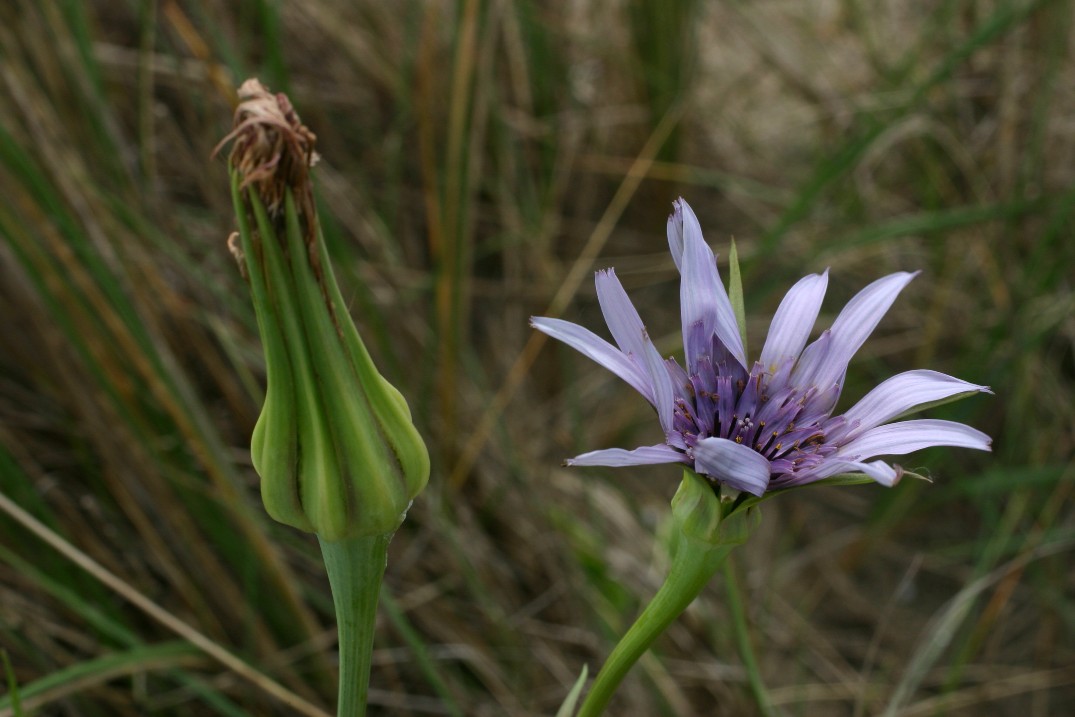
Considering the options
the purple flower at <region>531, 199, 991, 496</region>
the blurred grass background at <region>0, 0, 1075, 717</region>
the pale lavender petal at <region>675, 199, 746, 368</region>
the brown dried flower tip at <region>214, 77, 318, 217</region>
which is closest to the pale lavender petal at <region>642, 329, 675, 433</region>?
the purple flower at <region>531, 199, 991, 496</region>

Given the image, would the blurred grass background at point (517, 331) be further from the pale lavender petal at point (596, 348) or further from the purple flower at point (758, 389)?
the pale lavender petal at point (596, 348)

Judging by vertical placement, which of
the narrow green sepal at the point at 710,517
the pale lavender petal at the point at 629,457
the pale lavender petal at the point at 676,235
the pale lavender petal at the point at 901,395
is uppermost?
the pale lavender petal at the point at 676,235

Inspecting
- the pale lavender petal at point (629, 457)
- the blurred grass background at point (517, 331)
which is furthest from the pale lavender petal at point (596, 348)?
the blurred grass background at point (517, 331)

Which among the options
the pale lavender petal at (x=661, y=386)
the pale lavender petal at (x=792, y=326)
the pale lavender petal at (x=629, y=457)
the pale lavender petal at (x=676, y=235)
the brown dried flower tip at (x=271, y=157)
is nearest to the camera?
the brown dried flower tip at (x=271, y=157)

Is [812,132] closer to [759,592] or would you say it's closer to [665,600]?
[759,592]

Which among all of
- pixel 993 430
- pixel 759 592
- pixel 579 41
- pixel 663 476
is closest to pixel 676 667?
pixel 759 592

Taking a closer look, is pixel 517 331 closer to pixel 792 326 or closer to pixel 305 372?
pixel 792 326

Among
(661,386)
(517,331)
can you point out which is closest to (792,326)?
(661,386)
